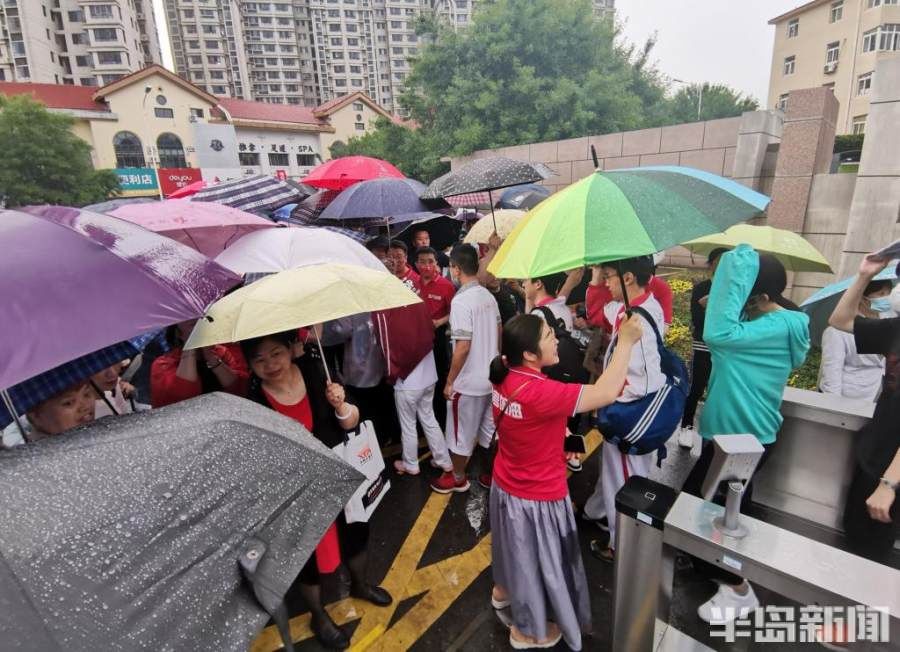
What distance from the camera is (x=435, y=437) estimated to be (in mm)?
3770

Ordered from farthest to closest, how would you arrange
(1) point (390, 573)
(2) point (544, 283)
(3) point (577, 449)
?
(2) point (544, 283)
(1) point (390, 573)
(3) point (577, 449)

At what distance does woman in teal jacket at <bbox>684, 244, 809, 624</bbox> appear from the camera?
2.18 metres

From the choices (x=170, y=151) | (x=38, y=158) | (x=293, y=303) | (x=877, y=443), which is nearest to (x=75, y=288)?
(x=293, y=303)

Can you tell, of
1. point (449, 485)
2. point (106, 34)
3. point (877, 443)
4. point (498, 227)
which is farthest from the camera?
point (106, 34)

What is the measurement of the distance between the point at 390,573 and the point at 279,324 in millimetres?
1983

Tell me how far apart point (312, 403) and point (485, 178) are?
2331 mm

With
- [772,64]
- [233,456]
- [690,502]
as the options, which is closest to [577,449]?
[690,502]

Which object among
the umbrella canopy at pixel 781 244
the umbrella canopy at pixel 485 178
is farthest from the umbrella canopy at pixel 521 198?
the umbrella canopy at pixel 781 244

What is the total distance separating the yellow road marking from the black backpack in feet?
4.11

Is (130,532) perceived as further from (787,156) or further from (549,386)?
(787,156)

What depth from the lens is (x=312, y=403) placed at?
2385 millimetres

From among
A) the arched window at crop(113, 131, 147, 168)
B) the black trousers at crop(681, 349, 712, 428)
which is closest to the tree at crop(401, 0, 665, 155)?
the black trousers at crop(681, 349, 712, 428)

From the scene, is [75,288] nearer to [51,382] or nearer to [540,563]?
[51,382]

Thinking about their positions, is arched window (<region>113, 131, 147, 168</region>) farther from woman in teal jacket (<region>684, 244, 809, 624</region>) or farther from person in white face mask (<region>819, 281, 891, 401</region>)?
person in white face mask (<region>819, 281, 891, 401</region>)
